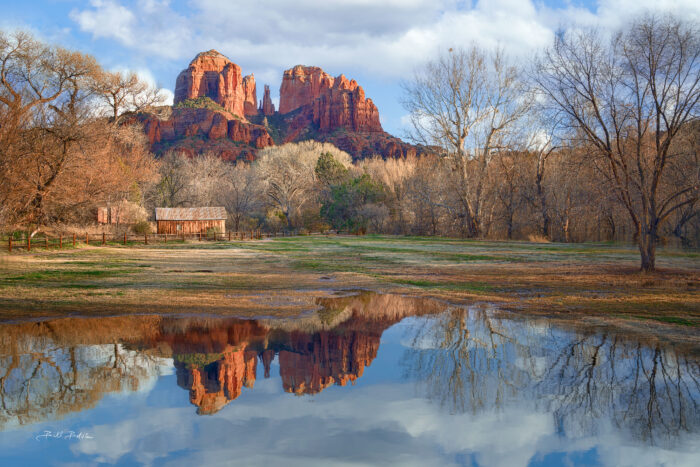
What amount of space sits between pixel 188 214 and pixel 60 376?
52.0 metres

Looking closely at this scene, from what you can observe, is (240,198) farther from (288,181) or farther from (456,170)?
(456,170)

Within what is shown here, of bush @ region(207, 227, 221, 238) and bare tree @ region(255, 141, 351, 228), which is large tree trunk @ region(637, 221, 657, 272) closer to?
bush @ region(207, 227, 221, 238)

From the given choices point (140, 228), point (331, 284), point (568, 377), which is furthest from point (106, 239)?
point (568, 377)

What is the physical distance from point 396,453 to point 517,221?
47874mm

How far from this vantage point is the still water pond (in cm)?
511

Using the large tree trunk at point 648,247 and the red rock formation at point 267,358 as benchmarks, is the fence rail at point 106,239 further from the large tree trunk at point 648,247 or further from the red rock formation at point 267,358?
the large tree trunk at point 648,247

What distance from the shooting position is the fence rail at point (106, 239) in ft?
96.4

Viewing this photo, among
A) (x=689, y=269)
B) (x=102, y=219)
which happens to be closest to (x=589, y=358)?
(x=689, y=269)

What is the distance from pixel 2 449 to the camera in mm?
4984

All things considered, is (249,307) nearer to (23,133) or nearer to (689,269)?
(689,269)

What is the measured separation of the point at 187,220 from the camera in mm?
56531

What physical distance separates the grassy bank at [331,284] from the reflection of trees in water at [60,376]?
10.9 ft

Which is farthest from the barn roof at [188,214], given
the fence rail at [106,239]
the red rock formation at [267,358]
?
the red rock formation at [267,358]
